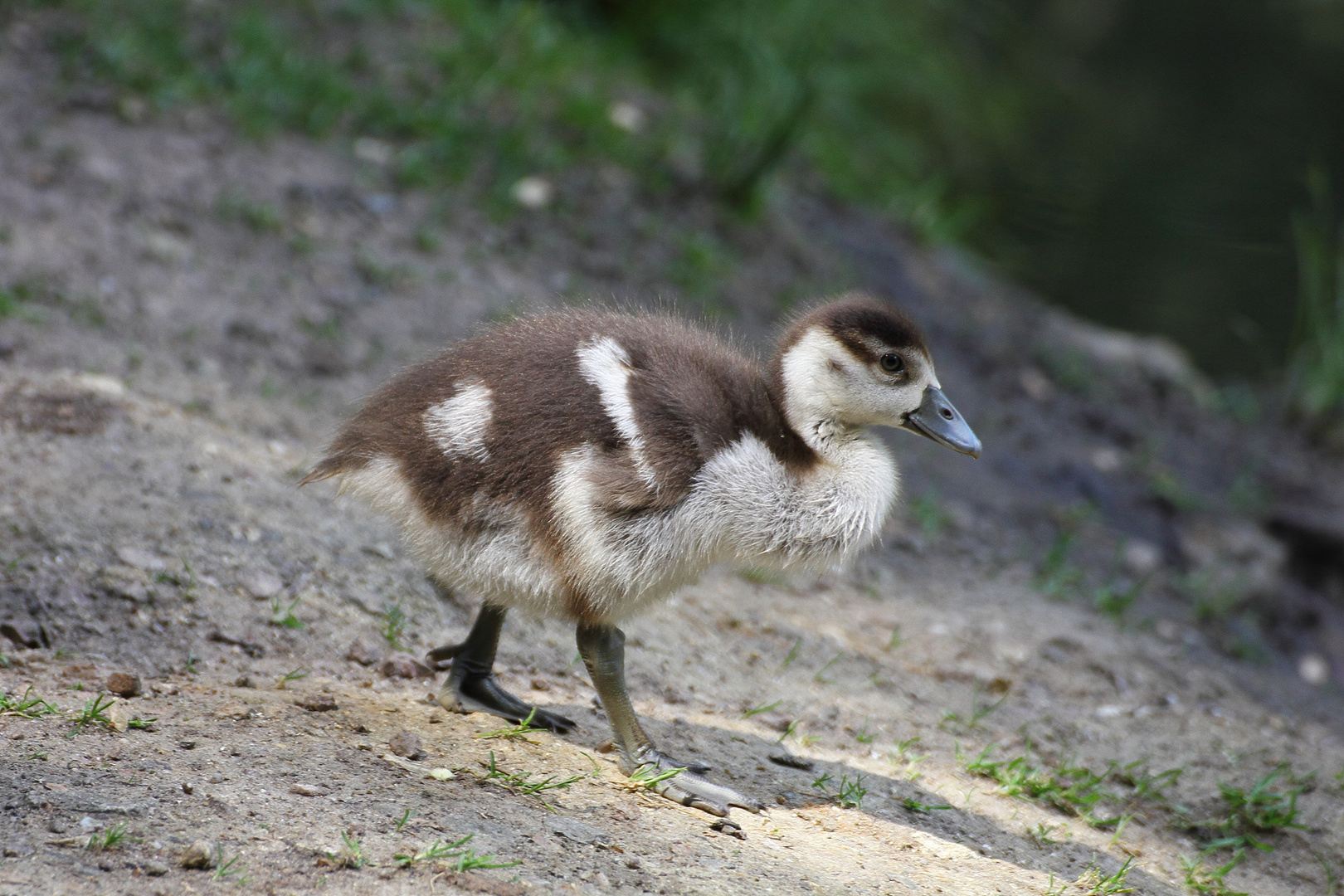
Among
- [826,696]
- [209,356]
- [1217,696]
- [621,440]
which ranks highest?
[621,440]

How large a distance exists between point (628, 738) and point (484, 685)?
512 millimetres

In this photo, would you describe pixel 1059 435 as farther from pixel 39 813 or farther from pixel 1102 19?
pixel 1102 19

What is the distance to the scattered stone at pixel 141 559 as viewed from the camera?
3.87 meters

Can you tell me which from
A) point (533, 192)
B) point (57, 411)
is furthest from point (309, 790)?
point (533, 192)

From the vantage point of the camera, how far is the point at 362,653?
388 cm

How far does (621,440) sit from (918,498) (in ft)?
10.7

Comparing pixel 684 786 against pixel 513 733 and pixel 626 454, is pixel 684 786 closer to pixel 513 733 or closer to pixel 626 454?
pixel 513 733

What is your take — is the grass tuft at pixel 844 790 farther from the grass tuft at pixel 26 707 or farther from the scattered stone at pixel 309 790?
the grass tuft at pixel 26 707

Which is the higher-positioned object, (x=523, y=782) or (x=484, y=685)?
(x=523, y=782)

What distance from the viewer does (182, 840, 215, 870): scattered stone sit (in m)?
2.51

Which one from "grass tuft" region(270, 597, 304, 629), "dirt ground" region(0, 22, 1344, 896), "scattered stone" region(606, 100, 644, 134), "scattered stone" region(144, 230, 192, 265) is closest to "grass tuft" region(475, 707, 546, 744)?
"dirt ground" region(0, 22, 1344, 896)

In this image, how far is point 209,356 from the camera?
17.9 ft

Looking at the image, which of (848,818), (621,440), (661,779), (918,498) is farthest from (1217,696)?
(621,440)

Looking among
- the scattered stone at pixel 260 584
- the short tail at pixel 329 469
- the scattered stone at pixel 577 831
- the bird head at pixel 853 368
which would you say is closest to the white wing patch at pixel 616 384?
the bird head at pixel 853 368
